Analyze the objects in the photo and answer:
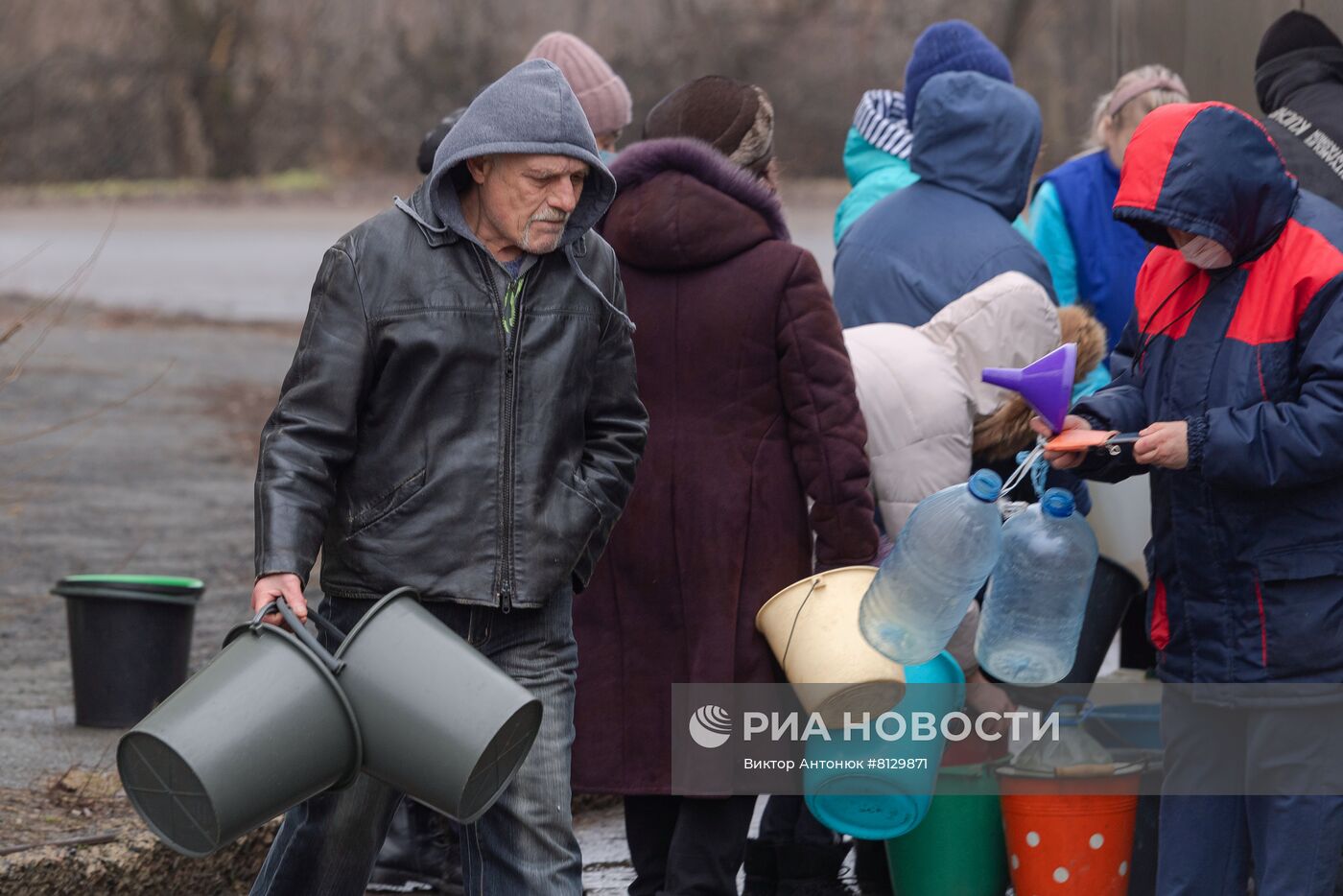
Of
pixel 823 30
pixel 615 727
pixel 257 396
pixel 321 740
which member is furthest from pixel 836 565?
pixel 823 30

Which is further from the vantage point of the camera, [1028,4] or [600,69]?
[1028,4]

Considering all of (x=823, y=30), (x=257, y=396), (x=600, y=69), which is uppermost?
(x=600, y=69)

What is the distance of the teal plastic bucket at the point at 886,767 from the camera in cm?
417

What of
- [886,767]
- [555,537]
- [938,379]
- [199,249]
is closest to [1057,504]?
[938,379]

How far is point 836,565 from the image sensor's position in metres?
4.20

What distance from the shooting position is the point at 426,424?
3.45 m

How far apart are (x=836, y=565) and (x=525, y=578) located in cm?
98

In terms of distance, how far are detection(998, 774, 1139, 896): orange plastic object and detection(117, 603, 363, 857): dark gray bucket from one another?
6.05 ft

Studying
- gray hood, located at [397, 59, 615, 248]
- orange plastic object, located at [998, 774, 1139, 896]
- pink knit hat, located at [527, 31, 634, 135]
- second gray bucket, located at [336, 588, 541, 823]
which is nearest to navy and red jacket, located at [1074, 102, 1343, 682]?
orange plastic object, located at [998, 774, 1139, 896]

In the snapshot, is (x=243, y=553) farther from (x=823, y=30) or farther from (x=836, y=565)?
(x=823, y=30)

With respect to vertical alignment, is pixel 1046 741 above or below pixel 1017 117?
below

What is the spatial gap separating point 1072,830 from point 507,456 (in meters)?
1.75

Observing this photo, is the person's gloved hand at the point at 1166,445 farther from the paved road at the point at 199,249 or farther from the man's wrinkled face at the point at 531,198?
the paved road at the point at 199,249

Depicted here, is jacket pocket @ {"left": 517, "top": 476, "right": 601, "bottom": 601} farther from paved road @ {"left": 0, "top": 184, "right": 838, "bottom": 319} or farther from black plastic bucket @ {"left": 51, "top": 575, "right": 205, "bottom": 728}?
paved road @ {"left": 0, "top": 184, "right": 838, "bottom": 319}
